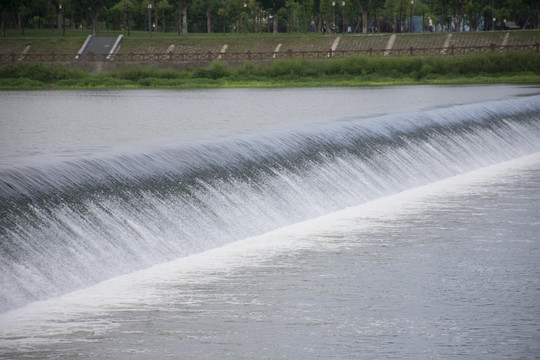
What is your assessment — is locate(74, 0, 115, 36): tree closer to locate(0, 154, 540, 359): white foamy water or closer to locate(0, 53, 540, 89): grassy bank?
locate(0, 53, 540, 89): grassy bank

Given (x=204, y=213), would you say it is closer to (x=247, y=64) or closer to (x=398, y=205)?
(x=398, y=205)

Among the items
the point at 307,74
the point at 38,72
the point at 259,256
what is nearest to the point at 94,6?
the point at 38,72

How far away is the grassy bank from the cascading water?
119 ft

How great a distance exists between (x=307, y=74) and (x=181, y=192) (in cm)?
4704

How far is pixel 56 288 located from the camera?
8.23 metres

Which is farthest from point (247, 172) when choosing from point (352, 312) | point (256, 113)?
point (256, 113)

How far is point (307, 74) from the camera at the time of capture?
5734cm

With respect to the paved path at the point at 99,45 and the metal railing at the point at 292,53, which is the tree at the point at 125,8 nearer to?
the paved path at the point at 99,45

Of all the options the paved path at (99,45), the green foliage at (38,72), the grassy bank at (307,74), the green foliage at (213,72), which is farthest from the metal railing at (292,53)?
the paved path at (99,45)

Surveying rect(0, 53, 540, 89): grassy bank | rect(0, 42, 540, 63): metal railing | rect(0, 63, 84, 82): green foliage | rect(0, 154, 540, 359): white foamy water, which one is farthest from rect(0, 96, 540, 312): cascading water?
rect(0, 42, 540, 63): metal railing

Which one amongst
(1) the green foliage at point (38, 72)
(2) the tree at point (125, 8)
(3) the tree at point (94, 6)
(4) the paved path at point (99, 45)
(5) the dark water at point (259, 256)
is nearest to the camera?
(5) the dark water at point (259, 256)

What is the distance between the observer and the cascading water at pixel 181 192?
8555 mm

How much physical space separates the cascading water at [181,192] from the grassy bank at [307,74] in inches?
1423

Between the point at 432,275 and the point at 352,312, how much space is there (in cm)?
172
